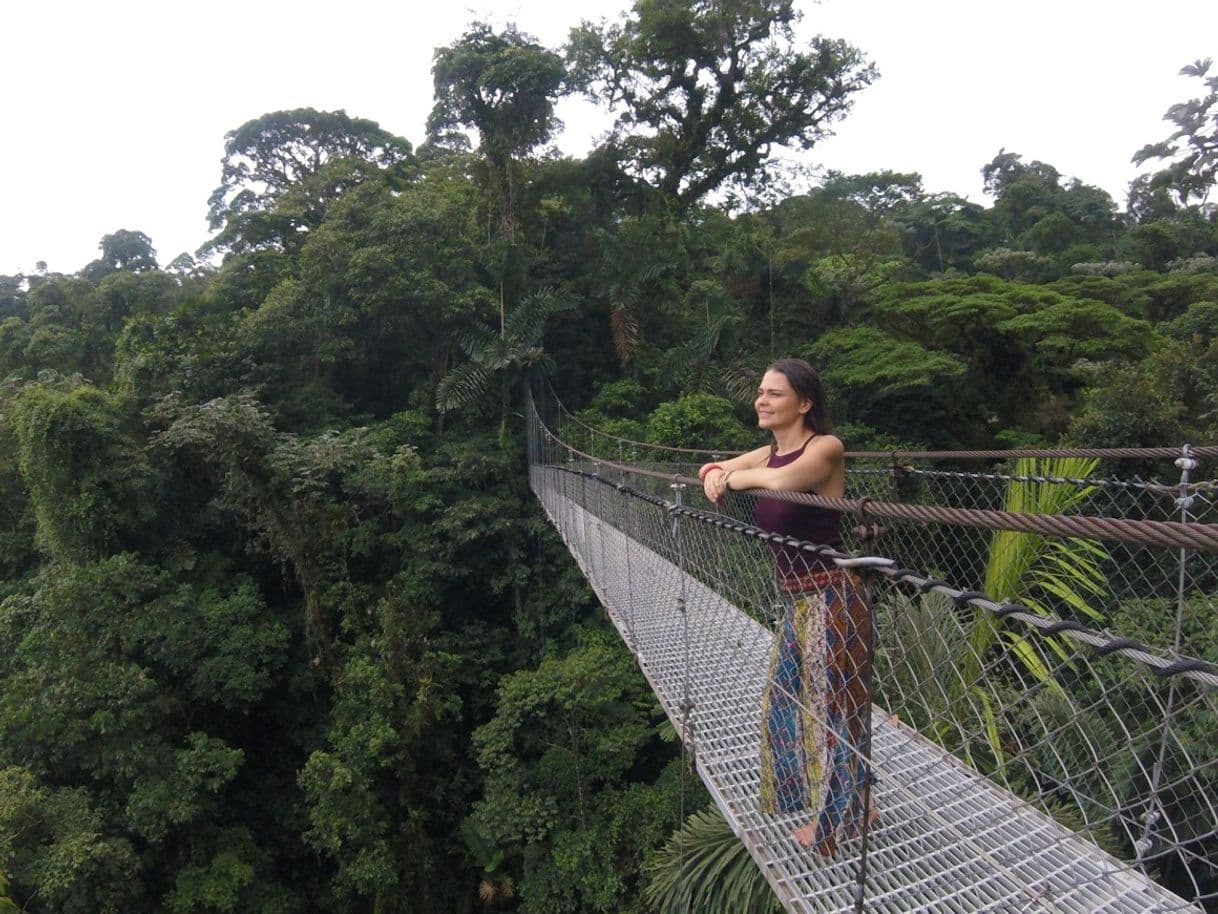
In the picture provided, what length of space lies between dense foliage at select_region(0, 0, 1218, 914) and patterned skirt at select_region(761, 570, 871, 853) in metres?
2.70

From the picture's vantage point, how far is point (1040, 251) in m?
9.43

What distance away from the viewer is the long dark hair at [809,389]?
3.41 feet

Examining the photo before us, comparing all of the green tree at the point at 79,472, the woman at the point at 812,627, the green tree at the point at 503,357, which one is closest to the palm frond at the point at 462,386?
the green tree at the point at 503,357

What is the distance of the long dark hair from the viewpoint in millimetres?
1038

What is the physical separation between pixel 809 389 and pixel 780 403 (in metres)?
0.05

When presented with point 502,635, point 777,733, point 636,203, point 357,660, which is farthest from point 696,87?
point 777,733

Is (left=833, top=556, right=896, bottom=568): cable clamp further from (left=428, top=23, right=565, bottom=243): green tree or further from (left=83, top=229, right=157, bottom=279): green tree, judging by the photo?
(left=83, top=229, right=157, bottom=279): green tree

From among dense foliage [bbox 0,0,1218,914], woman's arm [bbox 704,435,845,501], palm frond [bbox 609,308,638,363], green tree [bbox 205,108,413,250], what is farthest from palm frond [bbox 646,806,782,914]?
green tree [bbox 205,108,413,250]

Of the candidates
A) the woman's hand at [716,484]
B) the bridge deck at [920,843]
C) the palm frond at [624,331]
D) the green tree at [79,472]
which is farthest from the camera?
the palm frond at [624,331]

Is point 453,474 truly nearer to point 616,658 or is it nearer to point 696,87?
point 616,658

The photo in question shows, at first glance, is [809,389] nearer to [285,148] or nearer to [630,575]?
[630,575]

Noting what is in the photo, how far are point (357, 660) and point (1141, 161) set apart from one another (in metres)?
12.2

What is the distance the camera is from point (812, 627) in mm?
999

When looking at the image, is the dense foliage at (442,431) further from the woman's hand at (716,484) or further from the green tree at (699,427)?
the woman's hand at (716,484)
